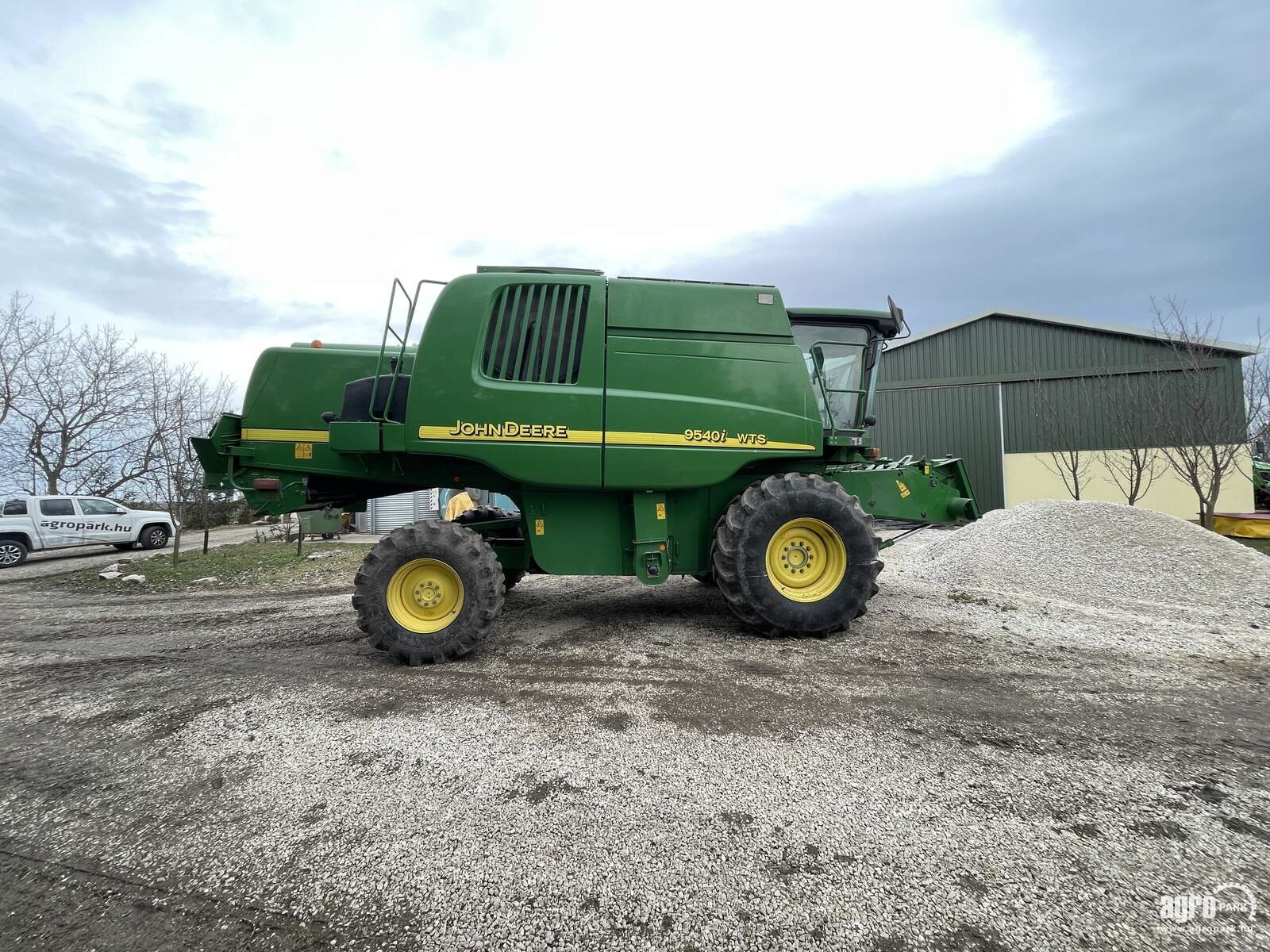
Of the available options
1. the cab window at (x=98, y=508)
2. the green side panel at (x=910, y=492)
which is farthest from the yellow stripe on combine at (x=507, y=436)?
the cab window at (x=98, y=508)

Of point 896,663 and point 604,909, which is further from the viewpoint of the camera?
point 896,663

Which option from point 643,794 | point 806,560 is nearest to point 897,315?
point 806,560

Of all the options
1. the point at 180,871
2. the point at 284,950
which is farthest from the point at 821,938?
the point at 180,871

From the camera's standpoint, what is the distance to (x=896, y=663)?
4.04 meters

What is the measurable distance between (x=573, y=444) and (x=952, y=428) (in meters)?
15.5

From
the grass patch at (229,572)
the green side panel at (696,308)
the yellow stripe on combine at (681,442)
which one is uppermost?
the green side panel at (696,308)

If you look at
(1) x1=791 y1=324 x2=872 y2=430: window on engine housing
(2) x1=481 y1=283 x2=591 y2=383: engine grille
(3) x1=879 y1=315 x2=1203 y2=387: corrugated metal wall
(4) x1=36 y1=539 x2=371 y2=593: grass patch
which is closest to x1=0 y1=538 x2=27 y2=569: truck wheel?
(4) x1=36 y1=539 x2=371 y2=593: grass patch

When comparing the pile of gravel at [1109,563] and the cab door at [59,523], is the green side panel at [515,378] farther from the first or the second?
the cab door at [59,523]

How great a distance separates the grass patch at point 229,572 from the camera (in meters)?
8.29

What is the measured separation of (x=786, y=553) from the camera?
15.4 feet

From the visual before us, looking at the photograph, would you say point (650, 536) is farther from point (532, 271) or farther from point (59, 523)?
point (59, 523)

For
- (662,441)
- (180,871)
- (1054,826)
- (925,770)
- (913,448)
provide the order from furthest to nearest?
(913,448) → (662,441) → (925,770) → (1054,826) → (180,871)

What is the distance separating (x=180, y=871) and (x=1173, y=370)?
756 inches

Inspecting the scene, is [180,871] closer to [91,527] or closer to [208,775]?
[208,775]
